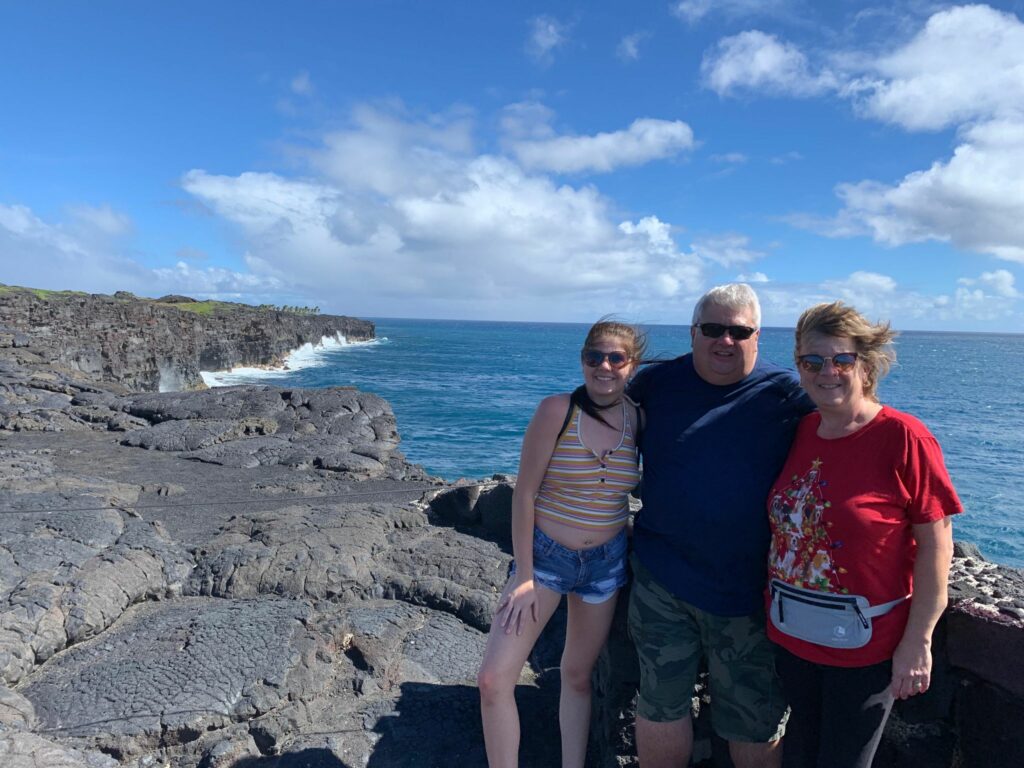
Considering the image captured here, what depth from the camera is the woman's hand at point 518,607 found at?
2.94 metres

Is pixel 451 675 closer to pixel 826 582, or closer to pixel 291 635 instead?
pixel 291 635

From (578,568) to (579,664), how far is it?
47 centimetres

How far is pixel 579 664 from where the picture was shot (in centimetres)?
314

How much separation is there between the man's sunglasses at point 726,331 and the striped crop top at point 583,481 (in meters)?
0.56

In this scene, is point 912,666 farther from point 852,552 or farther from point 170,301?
point 170,301

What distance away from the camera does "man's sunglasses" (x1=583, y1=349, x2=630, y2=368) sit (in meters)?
3.01

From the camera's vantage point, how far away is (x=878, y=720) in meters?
2.43

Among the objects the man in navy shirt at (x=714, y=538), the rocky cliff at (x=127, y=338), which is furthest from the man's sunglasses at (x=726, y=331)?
the rocky cliff at (x=127, y=338)

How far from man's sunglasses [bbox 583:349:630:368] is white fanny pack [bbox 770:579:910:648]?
41.9 inches

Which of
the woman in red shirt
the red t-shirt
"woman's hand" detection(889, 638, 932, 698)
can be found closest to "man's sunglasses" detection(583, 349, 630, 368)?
the woman in red shirt

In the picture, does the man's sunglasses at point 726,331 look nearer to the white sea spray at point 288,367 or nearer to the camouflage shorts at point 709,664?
the camouflage shorts at point 709,664

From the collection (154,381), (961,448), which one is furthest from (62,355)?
(961,448)

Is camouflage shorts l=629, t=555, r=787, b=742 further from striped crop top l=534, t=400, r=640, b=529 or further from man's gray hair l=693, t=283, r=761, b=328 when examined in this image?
man's gray hair l=693, t=283, r=761, b=328

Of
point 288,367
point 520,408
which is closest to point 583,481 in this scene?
point 520,408
